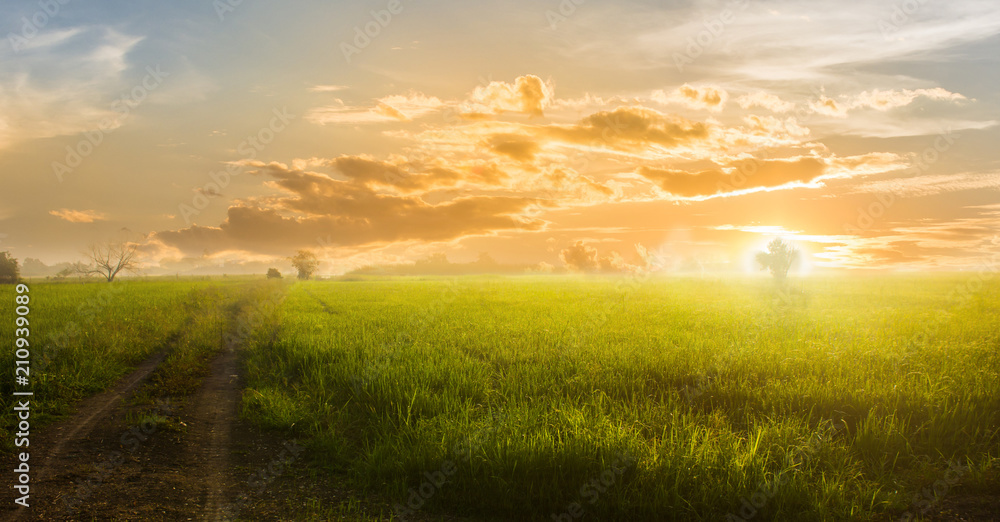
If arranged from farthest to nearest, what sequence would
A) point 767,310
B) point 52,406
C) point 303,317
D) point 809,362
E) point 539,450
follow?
point 767,310 < point 303,317 < point 809,362 < point 52,406 < point 539,450

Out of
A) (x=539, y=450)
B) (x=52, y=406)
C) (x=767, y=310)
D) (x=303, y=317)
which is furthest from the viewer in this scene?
(x=767, y=310)


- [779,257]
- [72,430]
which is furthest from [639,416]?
[779,257]

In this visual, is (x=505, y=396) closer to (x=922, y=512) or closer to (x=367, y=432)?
(x=367, y=432)

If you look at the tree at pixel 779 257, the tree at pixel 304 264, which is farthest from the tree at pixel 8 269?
the tree at pixel 779 257

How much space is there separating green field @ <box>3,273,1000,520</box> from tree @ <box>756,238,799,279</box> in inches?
1741

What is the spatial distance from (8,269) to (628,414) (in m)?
84.8

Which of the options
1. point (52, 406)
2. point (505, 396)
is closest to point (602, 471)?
point (505, 396)

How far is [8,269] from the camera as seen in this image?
61.5m

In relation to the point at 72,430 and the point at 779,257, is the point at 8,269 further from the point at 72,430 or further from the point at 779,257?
the point at 779,257

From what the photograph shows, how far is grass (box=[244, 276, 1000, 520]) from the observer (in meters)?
5.96

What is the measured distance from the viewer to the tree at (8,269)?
60041 mm

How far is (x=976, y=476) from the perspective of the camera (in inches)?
259

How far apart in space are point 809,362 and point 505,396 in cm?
802

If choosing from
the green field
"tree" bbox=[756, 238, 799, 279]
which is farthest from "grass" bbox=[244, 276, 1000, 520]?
"tree" bbox=[756, 238, 799, 279]
